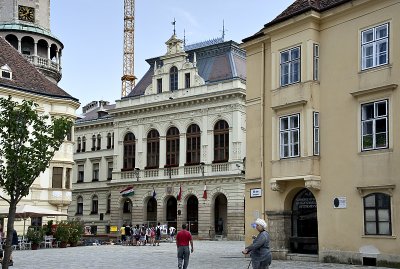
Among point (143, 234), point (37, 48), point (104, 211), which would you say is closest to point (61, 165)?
point (143, 234)

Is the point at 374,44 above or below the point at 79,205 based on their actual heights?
above

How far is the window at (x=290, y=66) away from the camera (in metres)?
Answer: 25.5

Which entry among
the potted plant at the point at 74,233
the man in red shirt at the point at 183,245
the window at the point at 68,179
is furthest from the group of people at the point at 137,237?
the man in red shirt at the point at 183,245

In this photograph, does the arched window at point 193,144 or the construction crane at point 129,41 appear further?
the construction crane at point 129,41

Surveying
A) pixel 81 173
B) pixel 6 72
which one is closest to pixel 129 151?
pixel 81 173

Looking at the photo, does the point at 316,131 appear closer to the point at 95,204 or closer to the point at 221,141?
the point at 221,141

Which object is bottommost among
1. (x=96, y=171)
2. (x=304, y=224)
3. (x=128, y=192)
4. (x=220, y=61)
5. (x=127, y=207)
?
(x=304, y=224)

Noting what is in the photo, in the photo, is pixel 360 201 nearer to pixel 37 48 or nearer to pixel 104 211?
pixel 37 48

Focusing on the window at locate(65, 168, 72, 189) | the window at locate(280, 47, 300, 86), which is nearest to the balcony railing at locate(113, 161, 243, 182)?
the window at locate(65, 168, 72, 189)

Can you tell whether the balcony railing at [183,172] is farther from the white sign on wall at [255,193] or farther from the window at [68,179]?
the white sign on wall at [255,193]

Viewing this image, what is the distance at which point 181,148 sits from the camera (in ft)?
193

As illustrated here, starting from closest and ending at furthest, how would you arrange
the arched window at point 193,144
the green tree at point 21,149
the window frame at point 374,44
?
the green tree at point 21,149 < the window frame at point 374,44 < the arched window at point 193,144

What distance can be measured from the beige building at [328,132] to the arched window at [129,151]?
35.6 m

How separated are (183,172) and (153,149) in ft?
15.3
